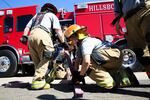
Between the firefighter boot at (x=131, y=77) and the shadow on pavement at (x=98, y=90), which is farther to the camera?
the firefighter boot at (x=131, y=77)

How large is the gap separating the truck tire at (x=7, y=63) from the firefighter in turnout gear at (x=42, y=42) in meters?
5.28

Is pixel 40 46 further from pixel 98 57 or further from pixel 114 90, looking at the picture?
pixel 114 90

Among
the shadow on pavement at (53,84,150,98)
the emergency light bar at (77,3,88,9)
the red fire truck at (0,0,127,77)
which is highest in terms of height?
the emergency light bar at (77,3,88,9)

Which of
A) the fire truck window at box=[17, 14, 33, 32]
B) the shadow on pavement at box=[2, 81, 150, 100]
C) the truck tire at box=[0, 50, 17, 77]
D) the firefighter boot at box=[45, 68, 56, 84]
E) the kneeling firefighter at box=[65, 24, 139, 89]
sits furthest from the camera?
the fire truck window at box=[17, 14, 33, 32]

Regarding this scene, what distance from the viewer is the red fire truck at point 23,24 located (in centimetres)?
1091

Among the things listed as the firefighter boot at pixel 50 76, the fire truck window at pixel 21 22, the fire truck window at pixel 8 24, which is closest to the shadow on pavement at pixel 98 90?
the firefighter boot at pixel 50 76

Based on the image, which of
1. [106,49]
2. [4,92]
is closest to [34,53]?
[4,92]

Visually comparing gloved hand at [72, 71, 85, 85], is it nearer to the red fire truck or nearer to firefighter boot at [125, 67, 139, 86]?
firefighter boot at [125, 67, 139, 86]

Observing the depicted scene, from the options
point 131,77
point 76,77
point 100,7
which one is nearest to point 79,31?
point 76,77

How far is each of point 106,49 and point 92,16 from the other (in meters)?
6.29

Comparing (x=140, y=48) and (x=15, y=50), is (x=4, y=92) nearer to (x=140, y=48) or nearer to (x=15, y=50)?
(x=140, y=48)

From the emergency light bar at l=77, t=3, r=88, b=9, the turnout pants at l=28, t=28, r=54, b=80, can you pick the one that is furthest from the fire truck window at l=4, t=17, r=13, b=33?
the turnout pants at l=28, t=28, r=54, b=80

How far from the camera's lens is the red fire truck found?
35.8ft

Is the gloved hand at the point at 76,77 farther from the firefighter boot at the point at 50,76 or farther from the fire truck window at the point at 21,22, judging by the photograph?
the fire truck window at the point at 21,22
